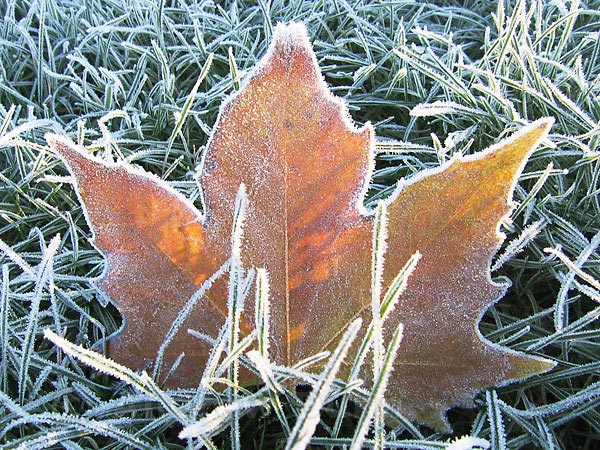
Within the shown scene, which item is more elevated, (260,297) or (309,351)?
(260,297)

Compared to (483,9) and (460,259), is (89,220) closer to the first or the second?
(460,259)

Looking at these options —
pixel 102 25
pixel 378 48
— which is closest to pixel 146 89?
pixel 102 25

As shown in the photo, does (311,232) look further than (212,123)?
No
